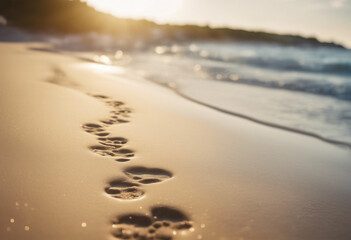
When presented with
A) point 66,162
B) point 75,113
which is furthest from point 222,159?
point 75,113

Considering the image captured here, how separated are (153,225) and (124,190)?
0.34 metres

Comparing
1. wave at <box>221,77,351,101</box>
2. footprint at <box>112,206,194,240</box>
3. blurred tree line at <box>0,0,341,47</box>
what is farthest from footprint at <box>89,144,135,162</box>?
blurred tree line at <box>0,0,341,47</box>

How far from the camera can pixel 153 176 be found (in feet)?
6.13

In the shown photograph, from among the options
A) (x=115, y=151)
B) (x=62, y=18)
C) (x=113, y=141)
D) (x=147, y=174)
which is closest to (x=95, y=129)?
(x=113, y=141)

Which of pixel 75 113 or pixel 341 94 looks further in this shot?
pixel 341 94

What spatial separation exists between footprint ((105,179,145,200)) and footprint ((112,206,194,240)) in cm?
16

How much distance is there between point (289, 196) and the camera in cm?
182

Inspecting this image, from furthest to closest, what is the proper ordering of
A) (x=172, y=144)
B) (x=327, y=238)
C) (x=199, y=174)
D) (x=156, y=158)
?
(x=172, y=144), (x=156, y=158), (x=199, y=174), (x=327, y=238)

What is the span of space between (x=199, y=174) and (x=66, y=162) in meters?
0.89

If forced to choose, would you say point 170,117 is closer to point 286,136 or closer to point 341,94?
point 286,136

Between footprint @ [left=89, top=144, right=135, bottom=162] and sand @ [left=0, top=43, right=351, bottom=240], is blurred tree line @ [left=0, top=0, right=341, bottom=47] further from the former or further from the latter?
footprint @ [left=89, top=144, right=135, bottom=162]

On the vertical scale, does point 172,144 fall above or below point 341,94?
below

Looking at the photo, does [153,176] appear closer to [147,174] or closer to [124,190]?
[147,174]

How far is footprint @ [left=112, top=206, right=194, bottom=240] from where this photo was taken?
1303mm
